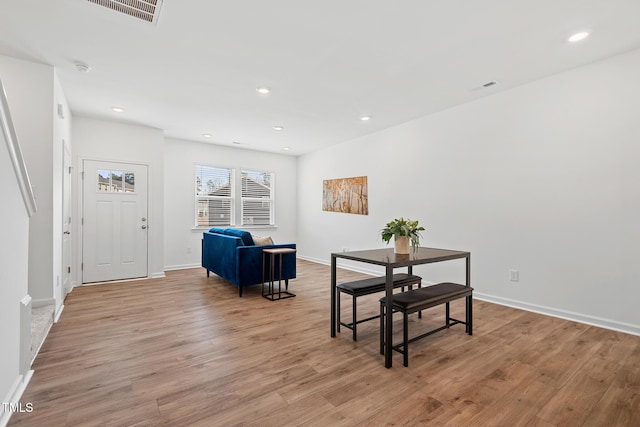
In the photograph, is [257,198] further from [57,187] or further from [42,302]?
[42,302]

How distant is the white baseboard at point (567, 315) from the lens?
116 inches

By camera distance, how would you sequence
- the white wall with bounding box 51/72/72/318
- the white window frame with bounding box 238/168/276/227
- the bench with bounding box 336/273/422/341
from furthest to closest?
1. the white window frame with bounding box 238/168/276/227
2. the white wall with bounding box 51/72/72/318
3. the bench with bounding box 336/273/422/341

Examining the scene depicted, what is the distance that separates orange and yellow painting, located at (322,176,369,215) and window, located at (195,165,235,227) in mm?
2149

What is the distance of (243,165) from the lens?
7090mm

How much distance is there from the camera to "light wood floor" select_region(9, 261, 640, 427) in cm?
174

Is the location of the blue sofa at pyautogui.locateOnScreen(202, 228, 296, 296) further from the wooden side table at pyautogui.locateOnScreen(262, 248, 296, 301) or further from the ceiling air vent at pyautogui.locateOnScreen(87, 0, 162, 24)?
the ceiling air vent at pyautogui.locateOnScreen(87, 0, 162, 24)

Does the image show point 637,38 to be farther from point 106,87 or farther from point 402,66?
point 106,87

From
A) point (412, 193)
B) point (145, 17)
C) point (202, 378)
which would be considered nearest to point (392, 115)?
point (412, 193)

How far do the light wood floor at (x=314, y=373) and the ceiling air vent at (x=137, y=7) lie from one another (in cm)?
267

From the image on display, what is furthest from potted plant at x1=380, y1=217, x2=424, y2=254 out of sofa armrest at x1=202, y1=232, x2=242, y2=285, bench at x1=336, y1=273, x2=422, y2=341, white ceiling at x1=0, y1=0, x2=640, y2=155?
sofa armrest at x1=202, y1=232, x2=242, y2=285

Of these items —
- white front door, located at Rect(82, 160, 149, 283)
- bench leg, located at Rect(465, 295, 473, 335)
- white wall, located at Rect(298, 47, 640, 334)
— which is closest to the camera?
bench leg, located at Rect(465, 295, 473, 335)

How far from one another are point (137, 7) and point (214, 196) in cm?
468

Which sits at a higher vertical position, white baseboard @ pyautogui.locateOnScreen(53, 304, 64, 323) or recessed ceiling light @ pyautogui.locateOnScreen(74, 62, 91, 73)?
recessed ceiling light @ pyautogui.locateOnScreen(74, 62, 91, 73)

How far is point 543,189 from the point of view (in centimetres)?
351
